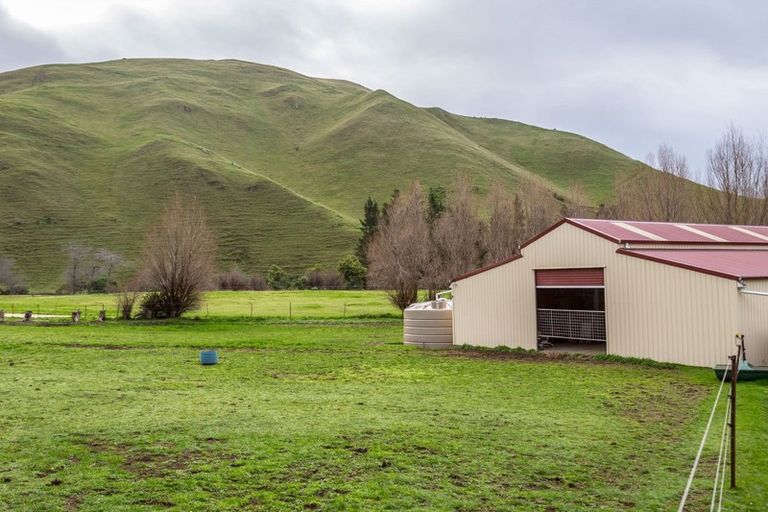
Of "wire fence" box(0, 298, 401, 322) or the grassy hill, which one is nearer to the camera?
"wire fence" box(0, 298, 401, 322)

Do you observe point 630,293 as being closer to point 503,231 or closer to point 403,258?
point 403,258

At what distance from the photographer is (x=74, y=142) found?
118250mm

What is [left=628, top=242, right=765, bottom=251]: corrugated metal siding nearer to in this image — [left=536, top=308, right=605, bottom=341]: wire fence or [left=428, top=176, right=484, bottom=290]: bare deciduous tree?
[left=536, top=308, right=605, bottom=341]: wire fence

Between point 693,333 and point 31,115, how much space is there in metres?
132

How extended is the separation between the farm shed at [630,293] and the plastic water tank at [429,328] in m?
0.40

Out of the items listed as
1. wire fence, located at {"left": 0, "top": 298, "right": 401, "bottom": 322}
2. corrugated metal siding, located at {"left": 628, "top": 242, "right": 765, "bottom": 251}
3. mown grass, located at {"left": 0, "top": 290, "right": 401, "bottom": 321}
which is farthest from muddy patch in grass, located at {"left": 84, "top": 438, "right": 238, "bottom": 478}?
mown grass, located at {"left": 0, "top": 290, "right": 401, "bottom": 321}

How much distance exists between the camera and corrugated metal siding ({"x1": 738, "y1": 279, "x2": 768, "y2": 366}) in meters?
17.6

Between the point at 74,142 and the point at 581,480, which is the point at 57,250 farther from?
the point at 581,480

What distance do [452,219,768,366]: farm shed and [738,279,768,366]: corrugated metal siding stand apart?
1.1 inches

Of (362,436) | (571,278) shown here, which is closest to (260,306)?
(571,278)

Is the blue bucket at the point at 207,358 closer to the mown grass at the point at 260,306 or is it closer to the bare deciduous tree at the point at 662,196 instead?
the mown grass at the point at 260,306

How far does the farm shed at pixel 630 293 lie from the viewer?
59.3ft

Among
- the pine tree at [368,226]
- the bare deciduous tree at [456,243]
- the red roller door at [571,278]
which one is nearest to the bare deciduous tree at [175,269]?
the bare deciduous tree at [456,243]

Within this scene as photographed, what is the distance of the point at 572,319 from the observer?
977 inches
